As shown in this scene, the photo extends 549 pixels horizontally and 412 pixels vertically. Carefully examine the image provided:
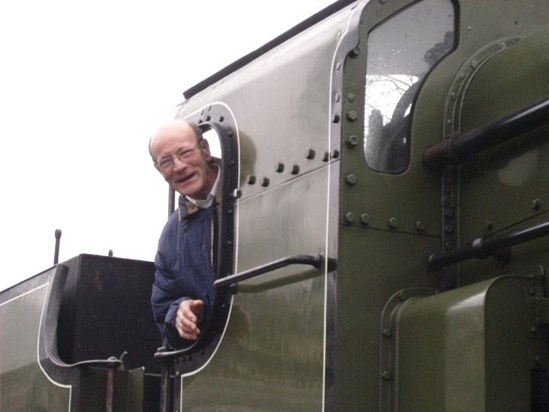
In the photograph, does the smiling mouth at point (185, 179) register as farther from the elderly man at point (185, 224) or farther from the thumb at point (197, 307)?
the thumb at point (197, 307)

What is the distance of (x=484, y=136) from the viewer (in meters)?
3.56

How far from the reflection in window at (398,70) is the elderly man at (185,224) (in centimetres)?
88

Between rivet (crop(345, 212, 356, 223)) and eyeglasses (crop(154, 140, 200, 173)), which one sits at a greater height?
eyeglasses (crop(154, 140, 200, 173))

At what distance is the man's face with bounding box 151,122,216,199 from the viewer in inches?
178

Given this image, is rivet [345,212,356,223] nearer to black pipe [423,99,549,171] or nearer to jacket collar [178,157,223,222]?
black pipe [423,99,549,171]

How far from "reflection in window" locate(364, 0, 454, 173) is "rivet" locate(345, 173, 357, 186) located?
121 millimetres

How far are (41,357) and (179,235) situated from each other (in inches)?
47.8

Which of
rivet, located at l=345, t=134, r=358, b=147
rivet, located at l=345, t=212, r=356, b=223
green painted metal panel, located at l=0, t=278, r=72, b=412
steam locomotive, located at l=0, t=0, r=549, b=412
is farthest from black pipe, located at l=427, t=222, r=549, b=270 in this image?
green painted metal panel, located at l=0, t=278, r=72, b=412

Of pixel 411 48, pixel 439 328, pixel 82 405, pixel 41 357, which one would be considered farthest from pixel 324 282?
pixel 41 357

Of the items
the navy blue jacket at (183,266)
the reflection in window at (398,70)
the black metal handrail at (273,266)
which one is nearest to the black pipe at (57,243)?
the navy blue jacket at (183,266)

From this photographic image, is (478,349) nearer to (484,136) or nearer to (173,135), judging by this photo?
(484,136)

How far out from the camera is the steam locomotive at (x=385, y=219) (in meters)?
3.30

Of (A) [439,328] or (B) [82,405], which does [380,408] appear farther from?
(B) [82,405]

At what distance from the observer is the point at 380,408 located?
3.50 meters
